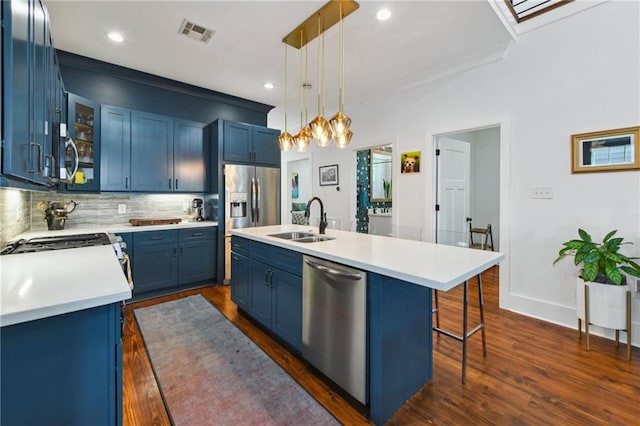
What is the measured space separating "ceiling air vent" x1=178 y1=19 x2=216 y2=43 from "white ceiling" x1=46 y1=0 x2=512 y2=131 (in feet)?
0.21

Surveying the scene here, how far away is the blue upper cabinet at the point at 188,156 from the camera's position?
4031mm

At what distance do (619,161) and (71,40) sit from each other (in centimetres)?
543

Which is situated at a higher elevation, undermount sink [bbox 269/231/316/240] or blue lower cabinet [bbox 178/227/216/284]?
undermount sink [bbox 269/231/316/240]

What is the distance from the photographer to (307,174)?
29.0 feet

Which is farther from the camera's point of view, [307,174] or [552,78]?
[307,174]

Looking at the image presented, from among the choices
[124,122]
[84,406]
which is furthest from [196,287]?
[84,406]

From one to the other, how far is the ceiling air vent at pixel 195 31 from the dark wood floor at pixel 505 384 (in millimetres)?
2926

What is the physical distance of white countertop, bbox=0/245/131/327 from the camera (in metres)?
0.96

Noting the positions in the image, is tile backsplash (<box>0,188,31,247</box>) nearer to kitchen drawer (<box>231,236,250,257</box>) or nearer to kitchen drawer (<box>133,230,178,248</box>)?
kitchen drawer (<box>133,230,178,248</box>)

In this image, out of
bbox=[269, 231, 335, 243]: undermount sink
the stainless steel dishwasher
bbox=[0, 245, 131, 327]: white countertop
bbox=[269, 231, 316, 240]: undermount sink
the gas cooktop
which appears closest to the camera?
bbox=[0, 245, 131, 327]: white countertop

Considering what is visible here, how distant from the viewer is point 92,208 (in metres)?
3.67

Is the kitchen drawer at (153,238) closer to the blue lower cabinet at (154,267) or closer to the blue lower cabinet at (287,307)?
the blue lower cabinet at (154,267)

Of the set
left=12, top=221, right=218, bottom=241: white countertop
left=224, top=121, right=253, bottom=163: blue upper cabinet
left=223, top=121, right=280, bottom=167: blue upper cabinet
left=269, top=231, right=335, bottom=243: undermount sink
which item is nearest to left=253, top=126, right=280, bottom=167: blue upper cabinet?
left=223, top=121, right=280, bottom=167: blue upper cabinet

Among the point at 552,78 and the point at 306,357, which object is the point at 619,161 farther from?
the point at 306,357
